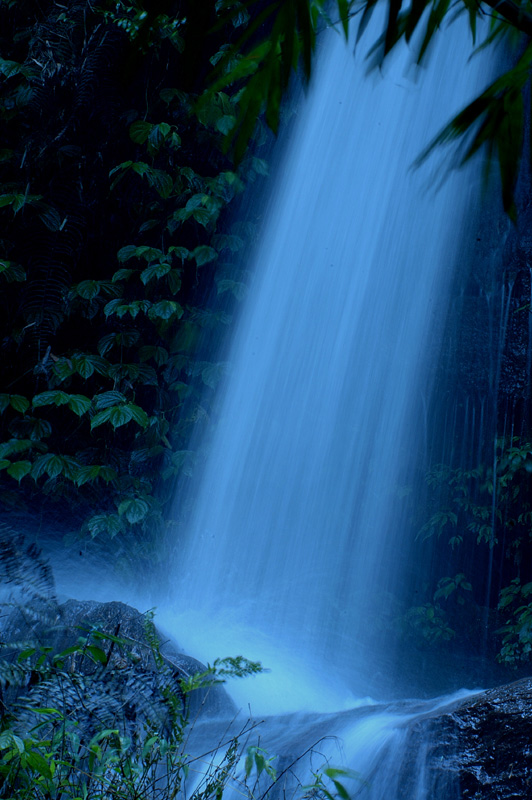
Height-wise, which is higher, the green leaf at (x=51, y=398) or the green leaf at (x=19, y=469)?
the green leaf at (x=51, y=398)

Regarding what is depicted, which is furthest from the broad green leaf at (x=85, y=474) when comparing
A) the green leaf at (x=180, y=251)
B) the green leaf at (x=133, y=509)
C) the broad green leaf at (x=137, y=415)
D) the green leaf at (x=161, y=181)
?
the green leaf at (x=161, y=181)

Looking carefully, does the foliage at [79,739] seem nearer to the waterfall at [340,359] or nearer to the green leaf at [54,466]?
the green leaf at [54,466]

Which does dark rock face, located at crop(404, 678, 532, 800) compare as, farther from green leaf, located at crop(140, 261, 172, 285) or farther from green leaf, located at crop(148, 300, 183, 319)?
green leaf, located at crop(140, 261, 172, 285)

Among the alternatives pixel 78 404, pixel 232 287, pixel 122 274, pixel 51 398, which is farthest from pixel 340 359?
pixel 51 398

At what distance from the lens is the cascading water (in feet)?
19.2

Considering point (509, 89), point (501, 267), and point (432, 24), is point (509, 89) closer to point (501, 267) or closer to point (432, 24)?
point (432, 24)

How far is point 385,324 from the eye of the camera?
6.55 m

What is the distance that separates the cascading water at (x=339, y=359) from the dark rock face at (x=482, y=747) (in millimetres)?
3210

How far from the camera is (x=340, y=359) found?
21.1ft

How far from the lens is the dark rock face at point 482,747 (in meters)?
2.22

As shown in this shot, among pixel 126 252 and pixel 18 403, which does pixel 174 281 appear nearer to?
pixel 126 252

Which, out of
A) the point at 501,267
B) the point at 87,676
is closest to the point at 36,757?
the point at 87,676

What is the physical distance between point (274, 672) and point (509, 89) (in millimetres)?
4338

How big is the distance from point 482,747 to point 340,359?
14.7ft
